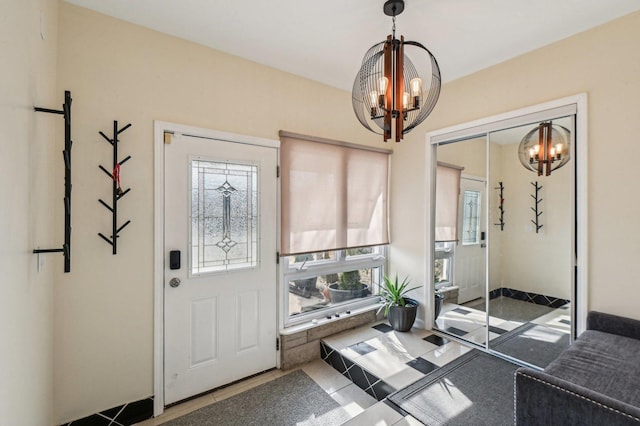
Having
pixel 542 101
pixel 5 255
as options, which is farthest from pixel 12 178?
pixel 542 101

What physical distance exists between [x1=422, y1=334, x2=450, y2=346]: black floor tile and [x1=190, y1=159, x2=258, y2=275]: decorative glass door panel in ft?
6.02

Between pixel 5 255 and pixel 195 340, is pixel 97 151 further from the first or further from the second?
pixel 195 340

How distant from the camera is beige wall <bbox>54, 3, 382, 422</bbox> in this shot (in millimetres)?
1789

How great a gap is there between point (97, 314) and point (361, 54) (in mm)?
2752

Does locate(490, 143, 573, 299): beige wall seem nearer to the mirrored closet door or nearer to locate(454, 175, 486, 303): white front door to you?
the mirrored closet door

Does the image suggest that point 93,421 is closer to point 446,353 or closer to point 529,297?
point 446,353

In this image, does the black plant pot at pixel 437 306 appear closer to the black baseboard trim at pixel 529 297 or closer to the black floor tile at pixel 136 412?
the black baseboard trim at pixel 529 297

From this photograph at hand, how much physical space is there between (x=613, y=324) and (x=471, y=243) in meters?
1.12

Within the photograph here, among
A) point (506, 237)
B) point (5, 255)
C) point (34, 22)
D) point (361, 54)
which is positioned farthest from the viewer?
point (506, 237)

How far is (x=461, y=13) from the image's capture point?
1.89m

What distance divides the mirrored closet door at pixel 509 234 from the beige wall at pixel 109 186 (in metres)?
2.32

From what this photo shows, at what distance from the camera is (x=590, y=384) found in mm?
1402

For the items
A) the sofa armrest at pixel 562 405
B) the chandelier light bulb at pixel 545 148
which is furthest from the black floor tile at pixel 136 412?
the chandelier light bulb at pixel 545 148

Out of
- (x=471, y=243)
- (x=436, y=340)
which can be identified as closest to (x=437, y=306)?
(x=436, y=340)
